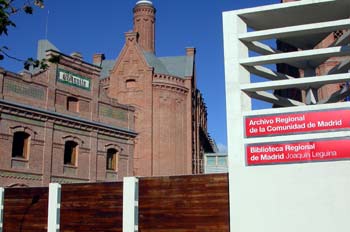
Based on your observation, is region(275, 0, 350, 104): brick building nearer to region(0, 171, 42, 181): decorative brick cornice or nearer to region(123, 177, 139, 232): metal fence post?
region(123, 177, 139, 232): metal fence post

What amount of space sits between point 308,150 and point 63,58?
65.8 feet

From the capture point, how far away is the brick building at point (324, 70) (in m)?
14.0

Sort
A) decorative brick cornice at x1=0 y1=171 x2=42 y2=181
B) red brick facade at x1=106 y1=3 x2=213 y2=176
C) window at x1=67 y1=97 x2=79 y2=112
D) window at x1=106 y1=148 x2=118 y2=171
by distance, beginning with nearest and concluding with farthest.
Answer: decorative brick cornice at x1=0 y1=171 x2=42 y2=181 → window at x1=67 y1=97 x2=79 y2=112 → window at x1=106 y1=148 x2=118 y2=171 → red brick facade at x1=106 y1=3 x2=213 y2=176

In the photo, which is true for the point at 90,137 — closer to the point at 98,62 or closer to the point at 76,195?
the point at 76,195

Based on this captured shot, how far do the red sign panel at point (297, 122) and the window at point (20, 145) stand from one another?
55.5ft

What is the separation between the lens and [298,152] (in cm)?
1180

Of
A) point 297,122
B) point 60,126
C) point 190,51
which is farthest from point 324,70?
point 190,51

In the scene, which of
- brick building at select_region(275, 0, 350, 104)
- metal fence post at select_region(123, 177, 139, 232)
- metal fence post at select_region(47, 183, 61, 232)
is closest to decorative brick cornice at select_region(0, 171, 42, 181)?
metal fence post at select_region(47, 183, 61, 232)

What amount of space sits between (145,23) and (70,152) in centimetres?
2844

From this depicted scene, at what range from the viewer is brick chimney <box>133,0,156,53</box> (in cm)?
5341

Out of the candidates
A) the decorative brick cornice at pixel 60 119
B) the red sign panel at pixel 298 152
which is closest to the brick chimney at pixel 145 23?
the decorative brick cornice at pixel 60 119

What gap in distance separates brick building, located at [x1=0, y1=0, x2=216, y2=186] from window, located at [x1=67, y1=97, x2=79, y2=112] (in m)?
0.06

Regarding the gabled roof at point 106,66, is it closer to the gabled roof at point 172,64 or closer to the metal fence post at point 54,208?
the gabled roof at point 172,64

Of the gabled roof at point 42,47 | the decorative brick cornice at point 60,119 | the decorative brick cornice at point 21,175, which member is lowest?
the decorative brick cornice at point 21,175
